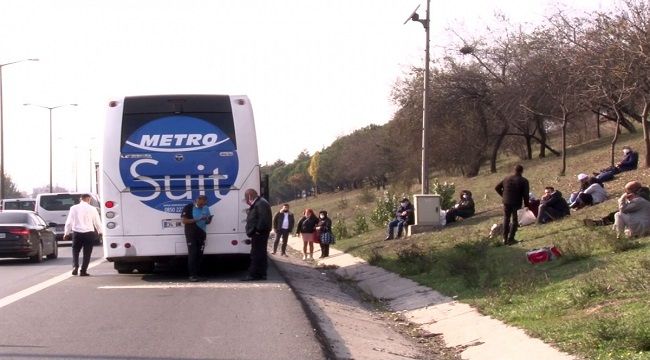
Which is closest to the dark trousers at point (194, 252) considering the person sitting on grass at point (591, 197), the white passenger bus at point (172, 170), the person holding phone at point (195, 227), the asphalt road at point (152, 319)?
the person holding phone at point (195, 227)

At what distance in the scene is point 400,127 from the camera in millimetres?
47656

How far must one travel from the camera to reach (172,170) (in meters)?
16.8

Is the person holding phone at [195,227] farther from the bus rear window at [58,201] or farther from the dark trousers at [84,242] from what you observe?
the bus rear window at [58,201]

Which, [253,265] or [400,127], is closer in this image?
[253,265]

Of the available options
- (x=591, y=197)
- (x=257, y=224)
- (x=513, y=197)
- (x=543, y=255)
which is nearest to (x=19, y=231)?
(x=257, y=224)

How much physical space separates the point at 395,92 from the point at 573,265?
113 feet

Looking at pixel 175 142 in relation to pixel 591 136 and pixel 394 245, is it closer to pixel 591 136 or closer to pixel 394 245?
pixel 394 245

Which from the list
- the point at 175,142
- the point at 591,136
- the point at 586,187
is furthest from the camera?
the point at 591,136

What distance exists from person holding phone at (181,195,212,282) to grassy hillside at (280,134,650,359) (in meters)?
4.29

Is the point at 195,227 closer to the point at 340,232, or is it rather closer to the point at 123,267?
the point at 123,267

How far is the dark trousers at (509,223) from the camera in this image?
18125 mm

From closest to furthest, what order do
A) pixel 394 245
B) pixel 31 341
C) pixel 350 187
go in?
pixel 31 341, pixel 394 245, pixel 350 187

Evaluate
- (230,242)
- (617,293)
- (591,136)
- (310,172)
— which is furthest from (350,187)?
(617,293)

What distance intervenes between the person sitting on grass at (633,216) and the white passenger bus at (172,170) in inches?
257
